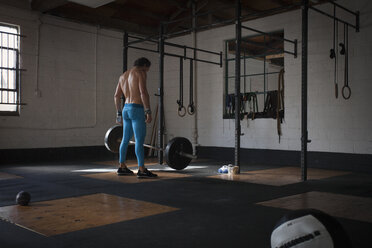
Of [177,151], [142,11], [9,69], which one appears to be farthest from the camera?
[142,11]

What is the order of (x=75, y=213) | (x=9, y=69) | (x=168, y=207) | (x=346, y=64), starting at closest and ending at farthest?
(x=75, y=213), (x=168, y=207), (x=346, y=64), (x=9, y=69)

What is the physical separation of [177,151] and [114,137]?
1.24 m

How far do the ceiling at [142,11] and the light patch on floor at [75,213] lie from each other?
520 centimetres

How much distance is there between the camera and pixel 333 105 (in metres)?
6.90

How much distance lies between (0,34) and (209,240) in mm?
6656

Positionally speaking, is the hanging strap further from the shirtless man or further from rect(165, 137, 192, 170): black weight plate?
the shirtless man

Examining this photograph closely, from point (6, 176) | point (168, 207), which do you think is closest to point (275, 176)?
point (168, 207)

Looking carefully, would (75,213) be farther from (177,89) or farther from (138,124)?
(177,89)

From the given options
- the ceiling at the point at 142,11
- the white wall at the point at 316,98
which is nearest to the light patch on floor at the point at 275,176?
the white wall at the point at 316,98

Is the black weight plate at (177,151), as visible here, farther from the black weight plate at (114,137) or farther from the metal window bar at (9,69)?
the metal window bar at (9,69)

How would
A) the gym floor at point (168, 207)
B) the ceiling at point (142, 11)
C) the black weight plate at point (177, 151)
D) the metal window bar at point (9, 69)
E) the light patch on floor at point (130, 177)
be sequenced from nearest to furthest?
the gym floor at point (168, 207) < the light patch on floor at point (130, 177) < the black weight plate at point (177, 151) < the metal window bar at point (9, 69) < the ceiling at point (142, 11)

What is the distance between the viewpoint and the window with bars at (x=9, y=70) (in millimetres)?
7316

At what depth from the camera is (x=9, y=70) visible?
7.40 meters

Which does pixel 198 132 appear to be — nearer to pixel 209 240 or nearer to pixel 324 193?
pixel 324 193
